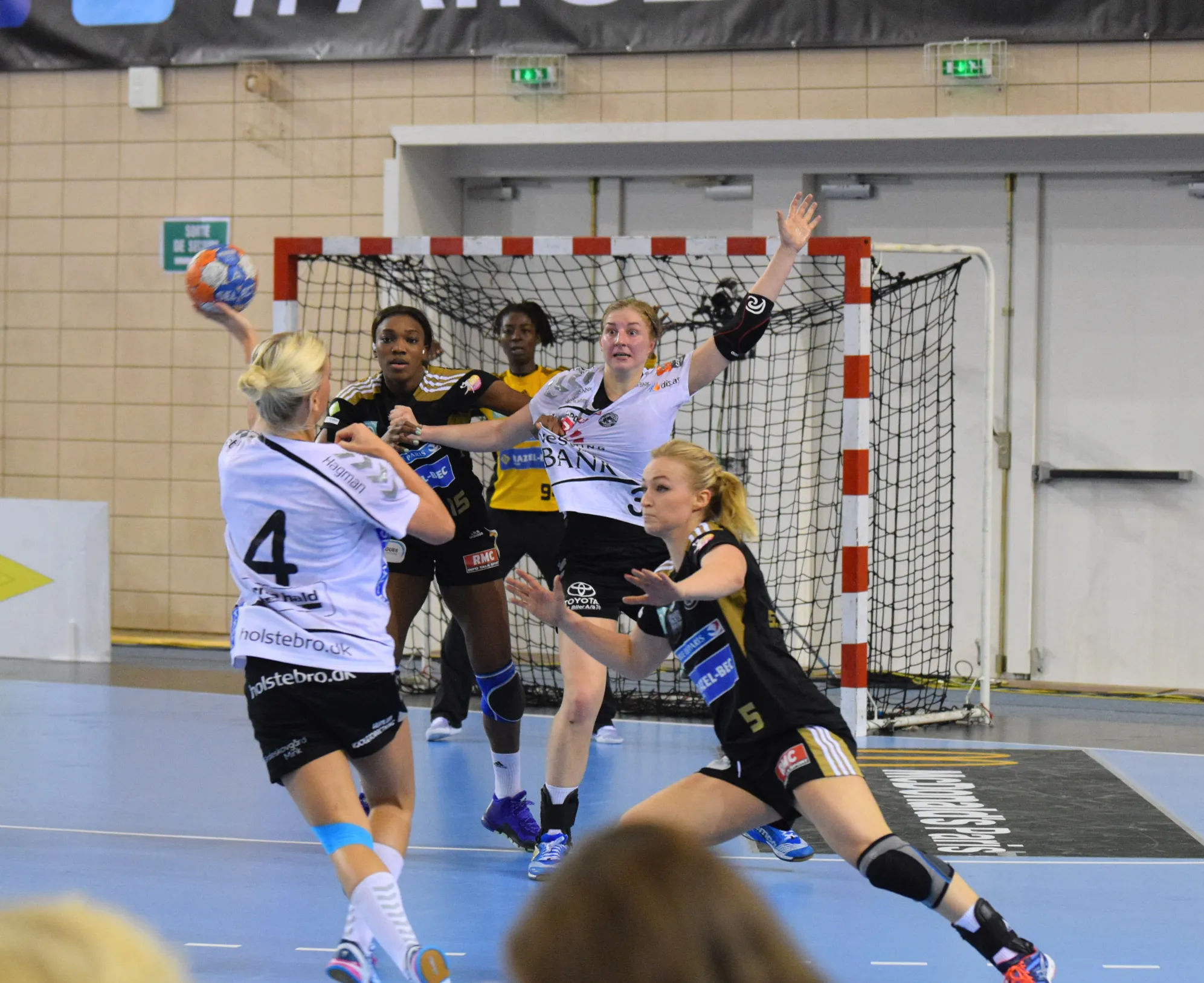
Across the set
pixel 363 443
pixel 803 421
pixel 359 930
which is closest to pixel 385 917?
pixel 359 930

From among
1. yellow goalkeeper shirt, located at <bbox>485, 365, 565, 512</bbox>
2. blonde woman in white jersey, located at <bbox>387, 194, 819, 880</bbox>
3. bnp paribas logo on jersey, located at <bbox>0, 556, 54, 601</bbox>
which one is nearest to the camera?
blonde woman in white jersey, located at <bbox>387, 194, 819, 880</bbox>

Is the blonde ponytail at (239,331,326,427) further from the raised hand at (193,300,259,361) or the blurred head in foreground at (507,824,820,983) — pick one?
the blurred head in foreground at (507,824,820,983)

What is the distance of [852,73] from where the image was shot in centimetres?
913

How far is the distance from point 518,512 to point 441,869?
2774 mm

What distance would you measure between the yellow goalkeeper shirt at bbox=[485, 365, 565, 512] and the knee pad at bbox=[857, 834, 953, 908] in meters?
4.09

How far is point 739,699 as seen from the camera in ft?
12.5

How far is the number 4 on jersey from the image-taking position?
11.2ft

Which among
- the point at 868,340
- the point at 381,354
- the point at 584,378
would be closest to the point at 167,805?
the point at 381,354

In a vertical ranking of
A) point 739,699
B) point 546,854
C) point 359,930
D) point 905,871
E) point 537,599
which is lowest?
point 546,854

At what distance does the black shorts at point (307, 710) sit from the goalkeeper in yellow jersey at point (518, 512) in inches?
142

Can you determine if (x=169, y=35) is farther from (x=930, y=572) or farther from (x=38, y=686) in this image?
(x=930, y=572)

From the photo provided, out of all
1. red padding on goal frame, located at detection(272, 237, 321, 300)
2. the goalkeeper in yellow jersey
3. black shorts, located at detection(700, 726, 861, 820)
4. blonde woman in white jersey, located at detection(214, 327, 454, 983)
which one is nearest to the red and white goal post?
red padding on goal frame, located at detection(272, 237, 321, 300)

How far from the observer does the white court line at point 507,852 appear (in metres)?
5.08

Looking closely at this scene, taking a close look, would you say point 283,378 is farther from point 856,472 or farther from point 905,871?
point 856,472
